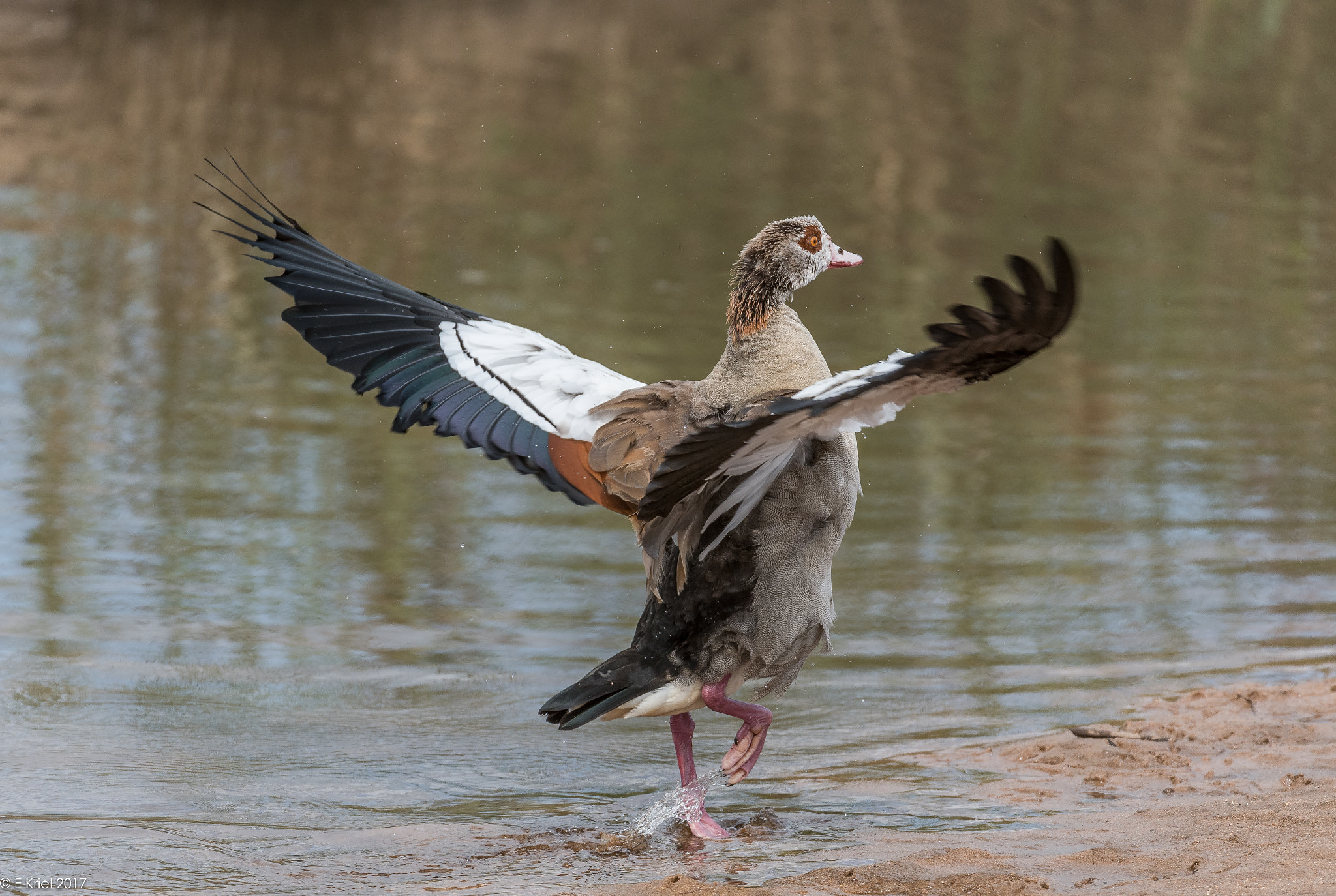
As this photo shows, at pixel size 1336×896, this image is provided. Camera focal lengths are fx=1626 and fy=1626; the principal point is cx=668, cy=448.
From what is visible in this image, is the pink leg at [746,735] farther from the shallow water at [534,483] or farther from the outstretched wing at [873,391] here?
the outstretched wing at [873,391]

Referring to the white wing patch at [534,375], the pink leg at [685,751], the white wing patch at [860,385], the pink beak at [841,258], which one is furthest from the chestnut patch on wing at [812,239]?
the pink leg at [685,751]

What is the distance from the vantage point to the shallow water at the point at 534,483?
5.50 metres

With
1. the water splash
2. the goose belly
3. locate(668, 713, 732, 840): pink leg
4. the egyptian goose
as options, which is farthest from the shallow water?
the egyptian goose

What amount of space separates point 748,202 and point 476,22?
11.1 m

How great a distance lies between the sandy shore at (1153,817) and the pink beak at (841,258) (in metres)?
1.80

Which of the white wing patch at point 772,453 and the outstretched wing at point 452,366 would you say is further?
the outstretched wing at point 452,366

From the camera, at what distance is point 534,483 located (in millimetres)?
9070

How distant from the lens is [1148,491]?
9023 millimetres

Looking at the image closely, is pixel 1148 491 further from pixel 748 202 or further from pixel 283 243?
pixel 748 202

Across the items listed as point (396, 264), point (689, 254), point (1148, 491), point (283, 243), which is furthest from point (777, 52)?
point (283, 243)

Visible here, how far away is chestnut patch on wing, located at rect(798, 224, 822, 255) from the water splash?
6.00 feet

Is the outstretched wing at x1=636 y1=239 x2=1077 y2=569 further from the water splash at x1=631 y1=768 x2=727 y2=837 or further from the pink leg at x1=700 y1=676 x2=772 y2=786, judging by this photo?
the water splash at x1=631 y1=768 x2=727 y2=837

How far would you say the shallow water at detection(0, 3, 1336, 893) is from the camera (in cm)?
550

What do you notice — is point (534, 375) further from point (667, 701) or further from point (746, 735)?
point (746, 735)
